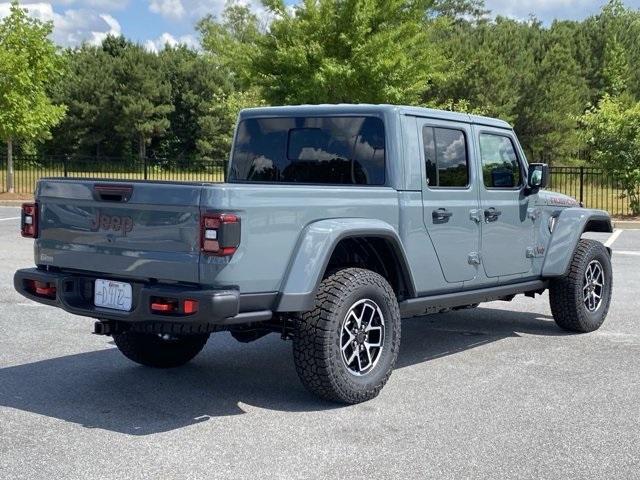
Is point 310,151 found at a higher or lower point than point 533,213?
higher

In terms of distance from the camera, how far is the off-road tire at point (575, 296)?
7.52 metres

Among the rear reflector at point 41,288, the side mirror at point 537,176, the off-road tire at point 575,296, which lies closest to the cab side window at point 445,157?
the side mirror at point 537,176

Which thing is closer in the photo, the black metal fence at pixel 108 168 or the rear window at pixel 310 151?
the rear window at pixel 310 151

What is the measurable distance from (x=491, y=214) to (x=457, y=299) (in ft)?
2.51

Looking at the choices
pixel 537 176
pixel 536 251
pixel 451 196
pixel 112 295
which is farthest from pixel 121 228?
pixel 536 251

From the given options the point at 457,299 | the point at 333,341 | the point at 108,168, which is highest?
the point at 108,168

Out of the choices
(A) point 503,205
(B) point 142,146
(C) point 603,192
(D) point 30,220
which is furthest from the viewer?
(B) point 142,146

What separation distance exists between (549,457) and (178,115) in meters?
54.7

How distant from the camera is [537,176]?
6.97 metres

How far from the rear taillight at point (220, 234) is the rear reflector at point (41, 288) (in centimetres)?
120

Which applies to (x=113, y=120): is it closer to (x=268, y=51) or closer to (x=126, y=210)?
(x=268, y=51)

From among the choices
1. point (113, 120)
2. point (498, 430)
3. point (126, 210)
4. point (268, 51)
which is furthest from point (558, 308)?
point (113, 120)

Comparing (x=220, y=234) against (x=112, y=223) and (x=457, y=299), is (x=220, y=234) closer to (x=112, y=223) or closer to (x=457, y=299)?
(x=112, y=223)

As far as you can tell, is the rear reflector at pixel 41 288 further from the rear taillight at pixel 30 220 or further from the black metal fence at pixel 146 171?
the black metal fence at pixel 146 171
